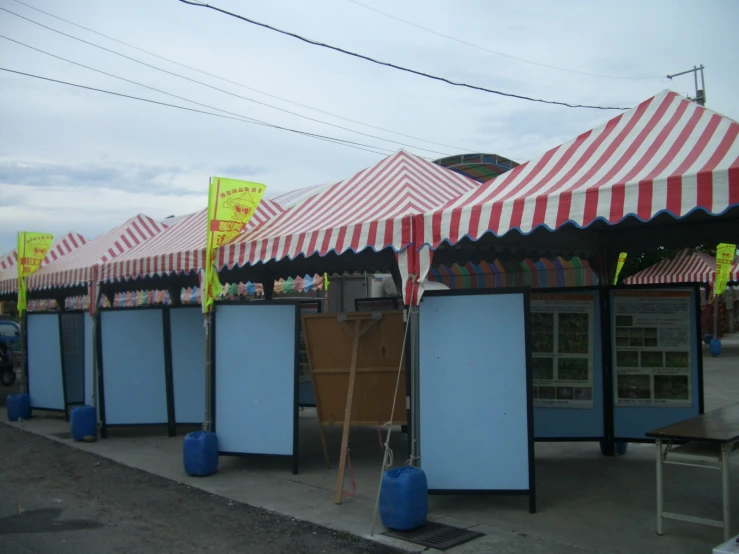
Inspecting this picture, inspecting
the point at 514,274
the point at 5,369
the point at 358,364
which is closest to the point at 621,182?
the point at 358,364

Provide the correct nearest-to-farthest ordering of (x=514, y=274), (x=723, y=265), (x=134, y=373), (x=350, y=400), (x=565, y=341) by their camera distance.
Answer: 1. (x=350, y=400)
2. (x=565, y=341)
3. (x=134, y=373)
4. (x=514, y=274)
5. (x=723, y=265)

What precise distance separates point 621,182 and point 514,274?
8894 mm

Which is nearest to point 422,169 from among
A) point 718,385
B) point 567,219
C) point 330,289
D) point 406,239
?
point 406,239

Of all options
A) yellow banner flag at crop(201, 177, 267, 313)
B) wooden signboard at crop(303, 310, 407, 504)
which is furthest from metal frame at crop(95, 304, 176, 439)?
wooden signboard at crop(303, 310, 407, 504)

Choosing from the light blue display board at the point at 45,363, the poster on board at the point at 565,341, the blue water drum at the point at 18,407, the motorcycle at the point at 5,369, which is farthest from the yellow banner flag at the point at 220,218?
the motorcycle at the point at 5,369

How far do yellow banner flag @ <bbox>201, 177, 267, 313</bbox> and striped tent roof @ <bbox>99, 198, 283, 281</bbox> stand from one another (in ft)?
1.89

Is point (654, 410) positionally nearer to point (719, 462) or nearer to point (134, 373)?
point (719, 462)

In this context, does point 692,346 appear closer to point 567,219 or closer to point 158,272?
point 567,219

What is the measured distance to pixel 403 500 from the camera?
5.72 m

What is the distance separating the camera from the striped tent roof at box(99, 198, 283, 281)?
30.7ft

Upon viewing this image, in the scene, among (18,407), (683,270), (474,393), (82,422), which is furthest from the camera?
(683,270)

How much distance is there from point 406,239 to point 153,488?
4264mm

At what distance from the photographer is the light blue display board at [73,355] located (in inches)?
518

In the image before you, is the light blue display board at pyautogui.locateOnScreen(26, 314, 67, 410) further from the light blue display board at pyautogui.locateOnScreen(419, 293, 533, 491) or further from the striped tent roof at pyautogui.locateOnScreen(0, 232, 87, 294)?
the light blue display board at pyautogui.locateOnScreen(419, 293, 533, 491)
